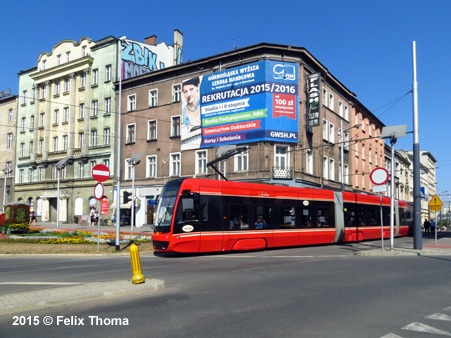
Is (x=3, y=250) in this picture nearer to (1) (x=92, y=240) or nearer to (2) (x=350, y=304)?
(1) (x=92, y=240)

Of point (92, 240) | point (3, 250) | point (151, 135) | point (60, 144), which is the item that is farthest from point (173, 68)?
point (3, 250)

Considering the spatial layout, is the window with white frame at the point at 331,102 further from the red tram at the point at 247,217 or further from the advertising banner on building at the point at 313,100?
the red tram at the point at 247,217

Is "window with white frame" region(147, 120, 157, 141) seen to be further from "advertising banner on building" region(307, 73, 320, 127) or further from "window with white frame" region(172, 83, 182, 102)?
"advertising banner on building" region(307, 73, 320, 127)

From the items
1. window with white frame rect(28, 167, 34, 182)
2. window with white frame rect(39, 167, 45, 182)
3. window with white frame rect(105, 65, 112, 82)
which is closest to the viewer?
window with white frame rect(105, 65, 112, 82)

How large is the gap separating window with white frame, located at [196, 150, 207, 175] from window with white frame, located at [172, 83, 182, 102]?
5888mm

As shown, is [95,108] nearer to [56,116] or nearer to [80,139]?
[80,139]

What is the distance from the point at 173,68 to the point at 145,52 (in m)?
9.04

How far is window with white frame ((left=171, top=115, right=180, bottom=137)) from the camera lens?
3803cm

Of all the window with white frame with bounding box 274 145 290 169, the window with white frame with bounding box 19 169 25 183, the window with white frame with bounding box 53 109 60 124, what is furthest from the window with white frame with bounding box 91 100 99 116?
the window with white frame with bounding box 274 145 290 169

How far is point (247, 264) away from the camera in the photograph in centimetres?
1279

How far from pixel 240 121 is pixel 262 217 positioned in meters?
16.5

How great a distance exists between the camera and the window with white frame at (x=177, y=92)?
3834cm

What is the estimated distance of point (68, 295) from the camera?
715cm

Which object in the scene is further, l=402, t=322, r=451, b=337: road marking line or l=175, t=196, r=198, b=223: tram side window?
l=175, t=196, r=198, b=223: tram side window
